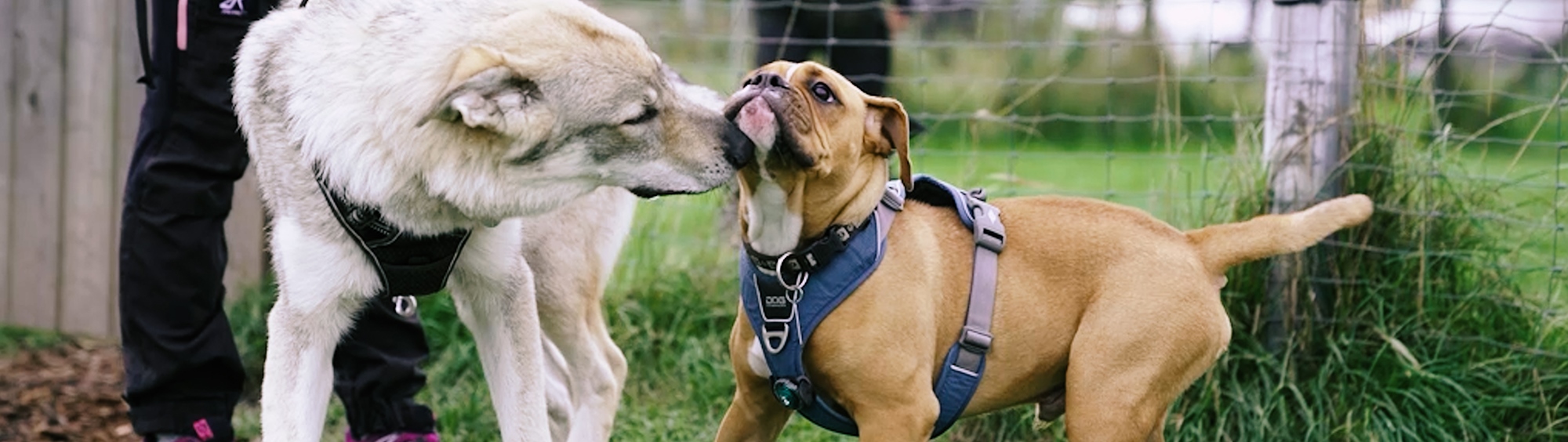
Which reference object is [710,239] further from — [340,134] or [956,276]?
[340,134]

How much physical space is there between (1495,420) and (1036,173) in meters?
5.75

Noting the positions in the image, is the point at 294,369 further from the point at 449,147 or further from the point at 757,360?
the point at 757,360

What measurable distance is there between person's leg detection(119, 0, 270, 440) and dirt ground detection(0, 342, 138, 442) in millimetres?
877

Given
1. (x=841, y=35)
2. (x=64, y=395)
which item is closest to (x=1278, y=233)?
(x=841, y=35)

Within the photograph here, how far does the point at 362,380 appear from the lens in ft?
15.1

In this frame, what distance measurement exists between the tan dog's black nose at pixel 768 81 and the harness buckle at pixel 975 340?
689 millimetres

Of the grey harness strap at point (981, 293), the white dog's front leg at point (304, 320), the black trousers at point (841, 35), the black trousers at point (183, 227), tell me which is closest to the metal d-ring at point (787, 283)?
the grey harness strap at point (981, 293)

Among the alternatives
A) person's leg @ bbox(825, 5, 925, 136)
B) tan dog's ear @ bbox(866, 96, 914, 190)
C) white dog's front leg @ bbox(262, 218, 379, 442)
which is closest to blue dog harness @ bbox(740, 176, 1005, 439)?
tan dog's ear @ bbox(866, 96, 914, 190)

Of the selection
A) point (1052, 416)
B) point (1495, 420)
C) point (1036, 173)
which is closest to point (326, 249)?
point (1052, 416)

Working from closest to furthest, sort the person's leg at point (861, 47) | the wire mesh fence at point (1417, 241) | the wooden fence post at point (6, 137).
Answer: the wire mesh fence at point (1417, 241)
the wooden fence post at point (6, 137)
the person's leg at point (861, 47)

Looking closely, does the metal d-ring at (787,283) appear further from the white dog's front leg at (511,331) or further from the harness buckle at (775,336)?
the white dog's front leg at (511,331)

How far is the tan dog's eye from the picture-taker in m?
3.53

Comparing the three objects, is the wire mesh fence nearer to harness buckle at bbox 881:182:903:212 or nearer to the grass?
harness buckle at bbox 881:182:903:212

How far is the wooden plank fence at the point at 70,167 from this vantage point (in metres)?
6.14
